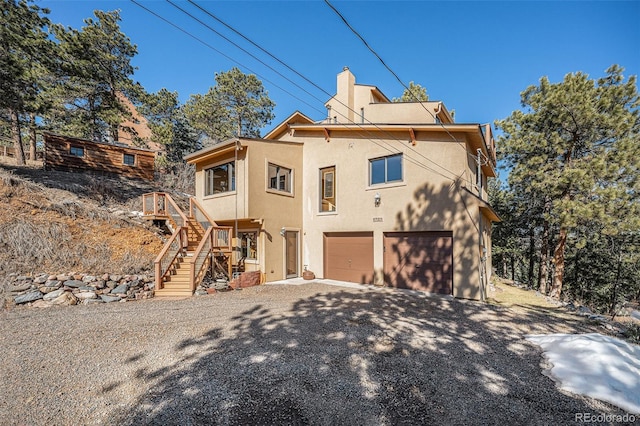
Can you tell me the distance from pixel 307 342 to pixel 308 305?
2615mm

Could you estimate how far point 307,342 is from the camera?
5.00 metres

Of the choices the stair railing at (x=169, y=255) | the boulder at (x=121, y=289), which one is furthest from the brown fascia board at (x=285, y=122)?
the boulder at (x=121, y=289)

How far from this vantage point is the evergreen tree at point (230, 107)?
Result: 25188 millimetres

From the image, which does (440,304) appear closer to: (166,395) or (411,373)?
(411,373)

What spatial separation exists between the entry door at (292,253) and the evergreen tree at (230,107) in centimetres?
1771

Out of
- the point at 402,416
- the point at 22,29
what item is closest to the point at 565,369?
the point at 402,416

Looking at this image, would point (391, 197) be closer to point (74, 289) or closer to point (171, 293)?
point (171, 293)

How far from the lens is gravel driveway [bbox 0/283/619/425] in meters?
3.09

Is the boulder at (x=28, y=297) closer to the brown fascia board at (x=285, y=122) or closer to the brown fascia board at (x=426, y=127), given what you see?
the brown fascia board at (x=426, y=127)

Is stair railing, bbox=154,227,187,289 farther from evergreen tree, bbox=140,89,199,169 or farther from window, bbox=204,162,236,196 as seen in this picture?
evergreen tree, bbox=140,89,199,169

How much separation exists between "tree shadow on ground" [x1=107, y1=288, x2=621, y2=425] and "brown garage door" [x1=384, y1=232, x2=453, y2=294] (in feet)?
9.69

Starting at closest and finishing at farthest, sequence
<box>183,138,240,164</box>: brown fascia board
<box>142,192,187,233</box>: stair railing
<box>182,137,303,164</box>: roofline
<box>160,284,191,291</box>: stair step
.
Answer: <box>160,284,191,291</box>: stair step < <box>182,137,303,164</box>: roofline < <box>183,138,240,164</box>: brown fascia board < <box>142,192,187,233</box>: stair railing

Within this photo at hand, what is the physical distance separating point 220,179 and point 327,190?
4871 millimetres

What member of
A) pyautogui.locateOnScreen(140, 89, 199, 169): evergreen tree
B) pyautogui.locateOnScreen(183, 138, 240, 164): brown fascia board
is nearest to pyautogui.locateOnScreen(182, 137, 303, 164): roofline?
pyautogui.locateOnScreen(183, 138, 240, 164): brown fascia board
